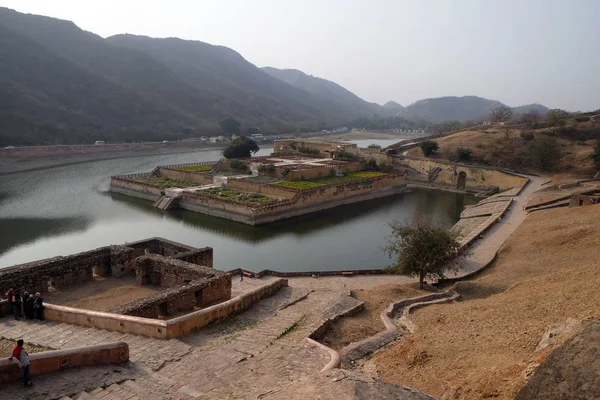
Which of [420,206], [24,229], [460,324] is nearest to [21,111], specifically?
[24,229]

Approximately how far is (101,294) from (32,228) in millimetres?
17810

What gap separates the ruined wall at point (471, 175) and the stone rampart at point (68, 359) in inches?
1547

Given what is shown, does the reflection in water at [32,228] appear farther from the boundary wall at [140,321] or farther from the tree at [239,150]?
the tree at [239,150]

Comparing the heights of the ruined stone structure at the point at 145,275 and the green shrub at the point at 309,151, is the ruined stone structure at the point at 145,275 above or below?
below

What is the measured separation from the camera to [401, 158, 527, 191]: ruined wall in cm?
4244

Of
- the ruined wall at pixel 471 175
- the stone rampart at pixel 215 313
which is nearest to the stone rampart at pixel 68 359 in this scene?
the stone rampart at pixel 215 313

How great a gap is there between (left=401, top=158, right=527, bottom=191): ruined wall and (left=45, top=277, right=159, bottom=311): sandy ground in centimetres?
3554

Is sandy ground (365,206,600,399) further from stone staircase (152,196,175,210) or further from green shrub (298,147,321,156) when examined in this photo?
green shrub (298,147,321,156)

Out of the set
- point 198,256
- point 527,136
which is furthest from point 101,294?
point 527,136

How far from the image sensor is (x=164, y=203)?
3406 centimetres

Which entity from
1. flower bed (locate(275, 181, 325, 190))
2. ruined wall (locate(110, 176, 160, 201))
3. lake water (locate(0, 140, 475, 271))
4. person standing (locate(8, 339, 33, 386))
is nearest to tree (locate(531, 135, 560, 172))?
lake water (locate(0, 140, 475, 271))

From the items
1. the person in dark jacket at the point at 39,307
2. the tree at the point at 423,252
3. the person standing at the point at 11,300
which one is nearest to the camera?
the person in dark jacket at the point at 39,307

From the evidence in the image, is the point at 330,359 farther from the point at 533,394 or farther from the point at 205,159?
the point at 205,159

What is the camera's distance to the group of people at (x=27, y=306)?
10.2 metres
